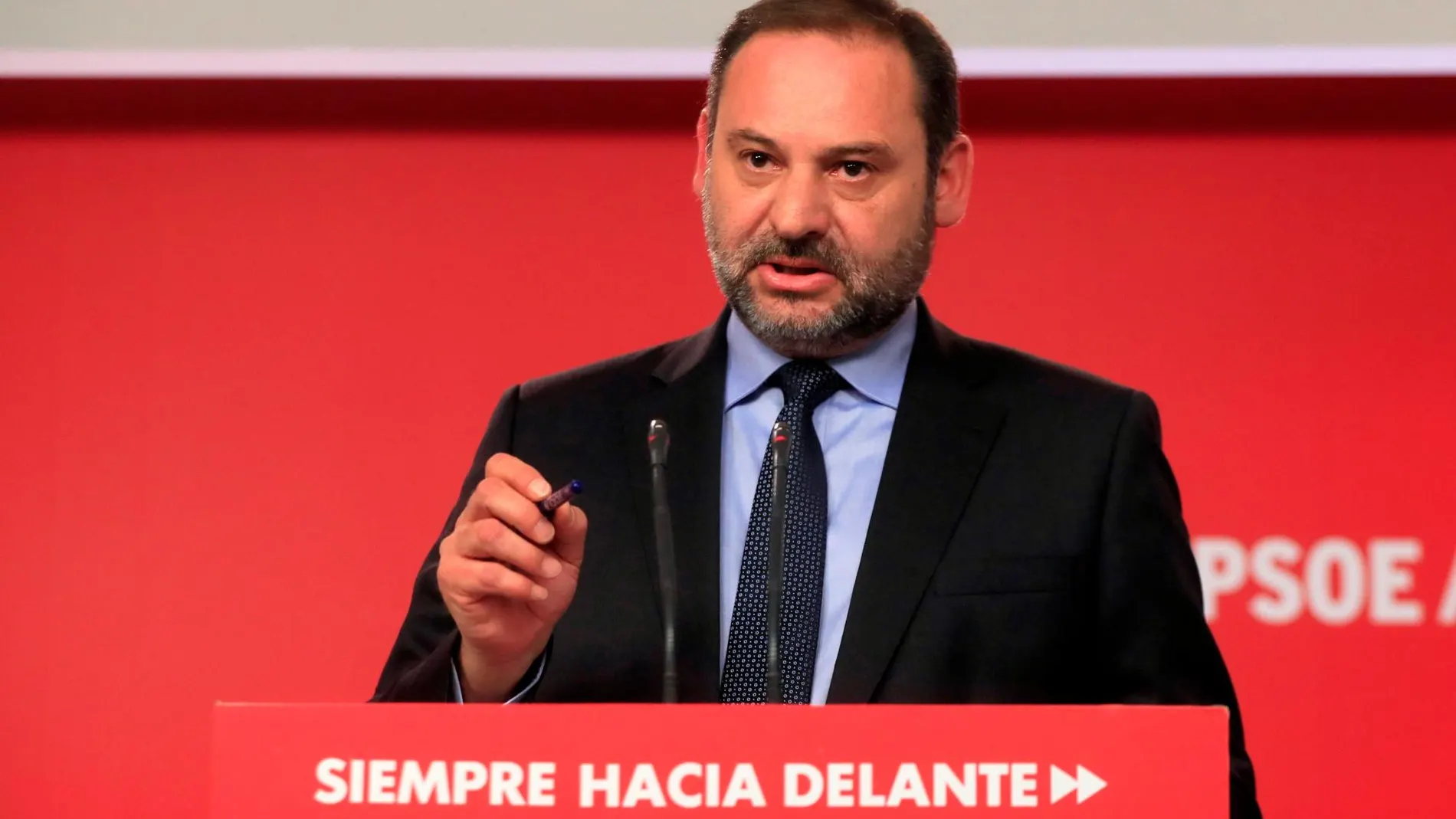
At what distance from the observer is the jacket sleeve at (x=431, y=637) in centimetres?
141

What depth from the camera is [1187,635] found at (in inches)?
64.9

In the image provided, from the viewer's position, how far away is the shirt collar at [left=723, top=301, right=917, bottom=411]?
1.75 metres

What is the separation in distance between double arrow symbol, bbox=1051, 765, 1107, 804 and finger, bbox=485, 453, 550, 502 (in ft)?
1.36

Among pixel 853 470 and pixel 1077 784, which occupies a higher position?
pixel 853 470

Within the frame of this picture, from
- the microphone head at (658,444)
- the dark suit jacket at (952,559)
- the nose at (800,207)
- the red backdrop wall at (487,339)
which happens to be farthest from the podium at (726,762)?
the red backdrop wall at (487,339)

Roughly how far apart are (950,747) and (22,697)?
6.47 ft

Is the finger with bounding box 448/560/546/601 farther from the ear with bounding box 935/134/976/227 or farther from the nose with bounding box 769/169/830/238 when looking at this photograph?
the ear with bounding box 935/134/976/227

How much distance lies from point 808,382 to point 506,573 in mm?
574

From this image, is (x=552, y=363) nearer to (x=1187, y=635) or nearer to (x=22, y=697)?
(x=22, y=697)

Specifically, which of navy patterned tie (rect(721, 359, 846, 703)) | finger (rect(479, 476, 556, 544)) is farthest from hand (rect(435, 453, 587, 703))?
navy patterned tie (rect(721, 359, 846, 703))

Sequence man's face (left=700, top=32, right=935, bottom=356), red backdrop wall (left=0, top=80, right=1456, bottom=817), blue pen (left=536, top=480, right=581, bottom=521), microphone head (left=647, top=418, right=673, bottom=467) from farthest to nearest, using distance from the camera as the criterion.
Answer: red backdrop wall (left=0, top=80, right=1456, bottom=817) → man's face (left=700, top=32, right=935, bottom=356) → microphone head (left=647, top=418, right=673, bottom=467) → blue pen (left=536, top=480, right=581, bottom=521)

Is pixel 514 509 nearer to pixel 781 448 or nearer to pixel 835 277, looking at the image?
pixel 781 448

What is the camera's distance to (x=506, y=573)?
1242 millimetres

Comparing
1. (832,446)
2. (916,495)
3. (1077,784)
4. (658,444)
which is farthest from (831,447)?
(1077,784)
